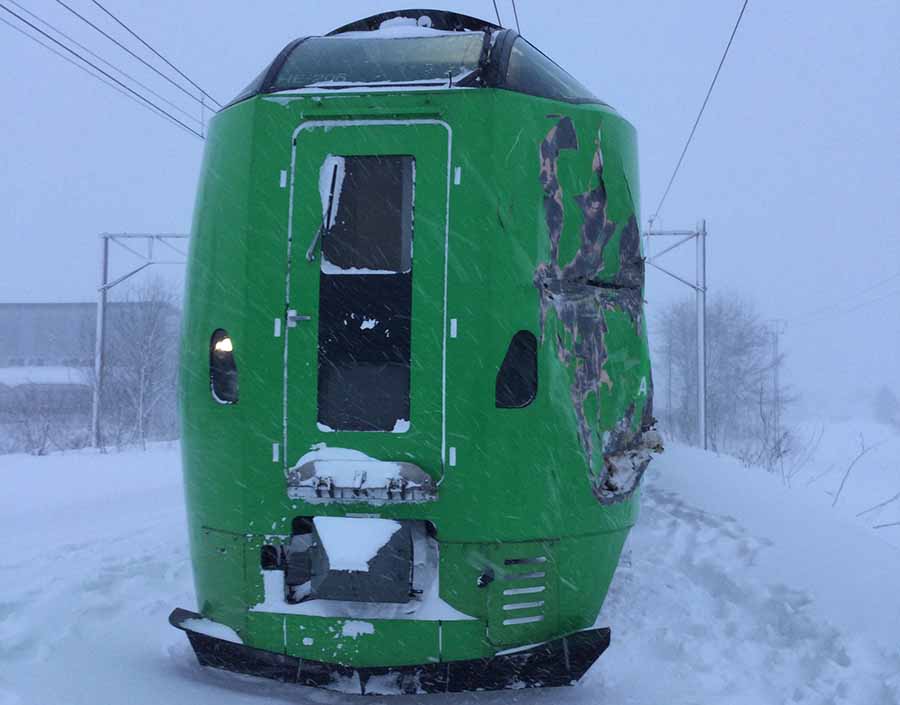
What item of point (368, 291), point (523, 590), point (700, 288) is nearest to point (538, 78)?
point (368, 291)

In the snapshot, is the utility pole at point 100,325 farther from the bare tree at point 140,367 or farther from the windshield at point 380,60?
the windshield at point 380,60

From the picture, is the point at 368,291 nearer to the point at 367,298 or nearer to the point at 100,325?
the point at 367,298

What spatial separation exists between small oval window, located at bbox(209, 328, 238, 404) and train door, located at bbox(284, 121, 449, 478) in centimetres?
23

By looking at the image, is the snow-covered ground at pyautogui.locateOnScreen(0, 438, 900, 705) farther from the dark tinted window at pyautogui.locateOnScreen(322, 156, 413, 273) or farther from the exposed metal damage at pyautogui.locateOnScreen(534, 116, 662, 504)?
the dark tinted window at pyautogui.locateOnScreen(322, 156, 413, 273)

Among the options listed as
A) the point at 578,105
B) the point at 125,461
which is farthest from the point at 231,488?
the point at 125,461

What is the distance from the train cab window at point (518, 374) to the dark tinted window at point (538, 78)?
1.00 metres

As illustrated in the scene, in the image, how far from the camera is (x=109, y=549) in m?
5.91

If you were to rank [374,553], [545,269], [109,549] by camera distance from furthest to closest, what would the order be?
[109,549] → [545,269] → [374,553]

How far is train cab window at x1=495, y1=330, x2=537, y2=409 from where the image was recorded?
3080 mm

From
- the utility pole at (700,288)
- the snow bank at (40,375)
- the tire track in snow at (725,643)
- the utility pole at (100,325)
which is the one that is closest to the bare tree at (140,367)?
the snow bank at (40,375)

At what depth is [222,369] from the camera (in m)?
3.23

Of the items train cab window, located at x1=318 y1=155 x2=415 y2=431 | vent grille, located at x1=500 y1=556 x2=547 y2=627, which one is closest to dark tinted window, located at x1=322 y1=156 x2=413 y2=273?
train cab window, located at x1=318 y1=155 x2=415 y2=431

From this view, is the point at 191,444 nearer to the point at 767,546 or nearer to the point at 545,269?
the point at 545,269

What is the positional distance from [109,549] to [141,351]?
29.0 metres
